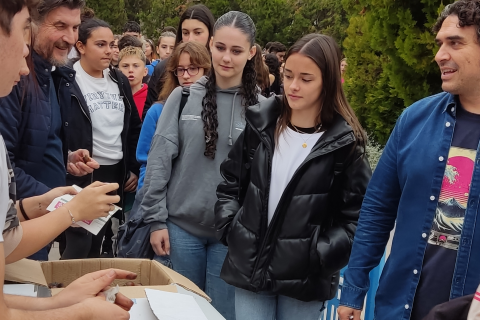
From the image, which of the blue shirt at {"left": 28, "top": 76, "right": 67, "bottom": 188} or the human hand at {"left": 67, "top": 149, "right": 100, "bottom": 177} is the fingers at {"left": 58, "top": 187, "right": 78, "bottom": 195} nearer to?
the blue shirt at {"left": 28, "top": 76, "right": 67, "bottom": 188}

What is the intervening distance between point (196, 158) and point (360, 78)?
4.51 meters

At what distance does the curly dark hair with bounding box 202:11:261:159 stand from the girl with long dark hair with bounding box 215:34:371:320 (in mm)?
394

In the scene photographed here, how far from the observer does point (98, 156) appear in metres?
4.43

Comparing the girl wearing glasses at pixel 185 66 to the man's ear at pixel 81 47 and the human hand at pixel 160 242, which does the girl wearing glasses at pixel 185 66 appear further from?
the man's ear at pixel 81 47

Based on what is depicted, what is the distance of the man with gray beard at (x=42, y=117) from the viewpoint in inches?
111

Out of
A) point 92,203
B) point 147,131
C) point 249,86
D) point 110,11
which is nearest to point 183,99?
point 249,86

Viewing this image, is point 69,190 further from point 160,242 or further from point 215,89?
point 215,89

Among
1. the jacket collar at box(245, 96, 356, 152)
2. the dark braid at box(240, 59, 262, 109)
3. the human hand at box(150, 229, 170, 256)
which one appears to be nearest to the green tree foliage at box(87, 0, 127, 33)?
the dark braid at box(240, 59, 262, 109)

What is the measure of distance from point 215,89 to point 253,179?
0.80m

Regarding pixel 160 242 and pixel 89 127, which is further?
pixel 89 127

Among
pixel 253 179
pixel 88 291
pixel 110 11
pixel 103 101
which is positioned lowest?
pixel 88 291

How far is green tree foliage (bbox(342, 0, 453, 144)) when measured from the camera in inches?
219

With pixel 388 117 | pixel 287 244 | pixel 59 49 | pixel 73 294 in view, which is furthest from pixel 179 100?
pixel 388 117

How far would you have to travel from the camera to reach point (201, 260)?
10.8 feet
